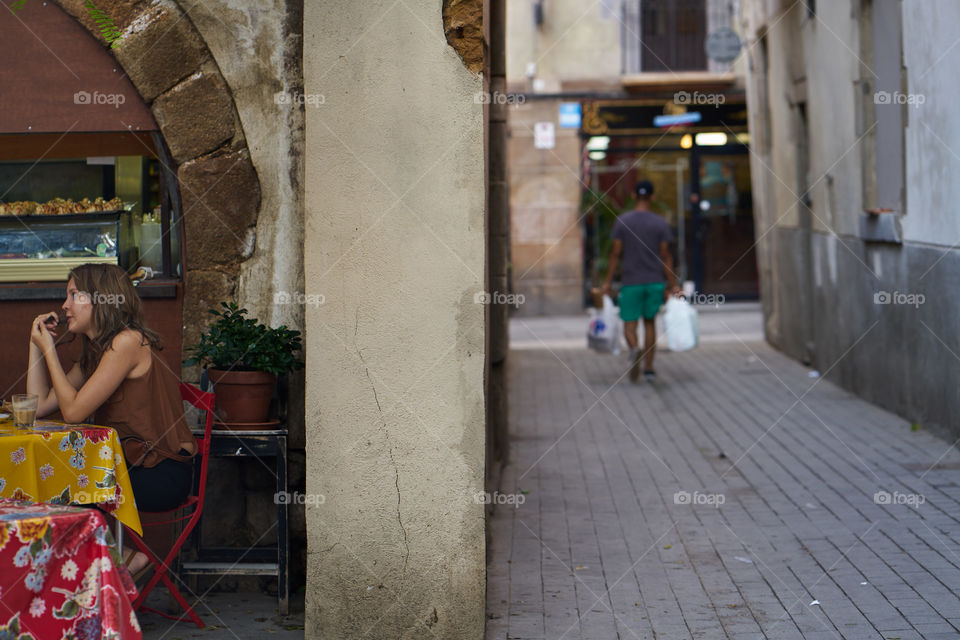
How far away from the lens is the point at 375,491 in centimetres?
517

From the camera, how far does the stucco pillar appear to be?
16.9 ft

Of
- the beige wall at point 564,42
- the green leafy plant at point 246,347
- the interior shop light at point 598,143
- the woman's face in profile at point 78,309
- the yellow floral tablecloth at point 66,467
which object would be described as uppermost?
the beige wall at point 564,42

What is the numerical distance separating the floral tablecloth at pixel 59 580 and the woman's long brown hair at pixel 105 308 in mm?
1433

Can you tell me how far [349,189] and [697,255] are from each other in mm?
17752

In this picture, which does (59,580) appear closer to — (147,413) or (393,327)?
(147,413)
